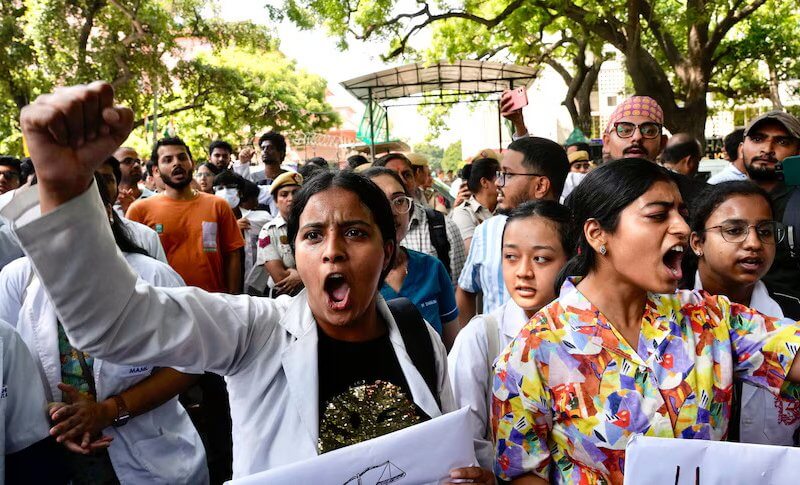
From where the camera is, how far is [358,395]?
1.74 meters

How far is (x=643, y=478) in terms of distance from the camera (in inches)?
59.7

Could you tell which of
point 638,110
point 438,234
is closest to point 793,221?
point 638,110

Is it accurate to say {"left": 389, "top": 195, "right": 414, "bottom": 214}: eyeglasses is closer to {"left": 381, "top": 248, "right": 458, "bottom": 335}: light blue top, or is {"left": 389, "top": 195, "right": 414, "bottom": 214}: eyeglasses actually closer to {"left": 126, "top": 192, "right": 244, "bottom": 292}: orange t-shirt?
{"left": 381, "top": 248, "right": 458, "bottom": 335}: light blue top

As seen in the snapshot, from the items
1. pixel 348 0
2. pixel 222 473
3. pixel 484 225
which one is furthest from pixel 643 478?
pixel 348 0

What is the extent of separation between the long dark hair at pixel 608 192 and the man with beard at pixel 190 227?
340 centimetres

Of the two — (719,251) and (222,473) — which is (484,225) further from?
(222,473)

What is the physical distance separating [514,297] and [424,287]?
0.78 m

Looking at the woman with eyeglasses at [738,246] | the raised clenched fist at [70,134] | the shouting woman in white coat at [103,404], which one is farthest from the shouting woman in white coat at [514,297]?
the raised clenched fist at [70,134]

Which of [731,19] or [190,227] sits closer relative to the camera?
A: [190,227]

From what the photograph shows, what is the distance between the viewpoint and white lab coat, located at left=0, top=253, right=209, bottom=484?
230 cm

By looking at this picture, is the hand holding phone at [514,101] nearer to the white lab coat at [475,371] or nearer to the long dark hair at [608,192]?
the white lab coat at [475,371]

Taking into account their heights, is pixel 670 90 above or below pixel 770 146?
above

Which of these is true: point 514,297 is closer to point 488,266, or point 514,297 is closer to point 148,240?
point 488,266

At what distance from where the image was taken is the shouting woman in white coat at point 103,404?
2.23 metres
